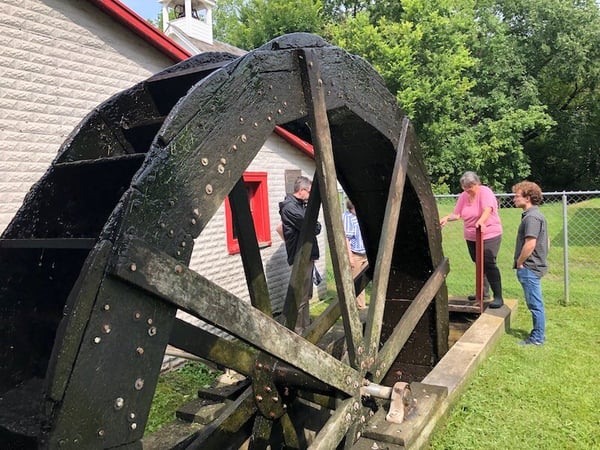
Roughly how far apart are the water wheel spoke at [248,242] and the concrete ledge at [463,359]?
52.0 inches

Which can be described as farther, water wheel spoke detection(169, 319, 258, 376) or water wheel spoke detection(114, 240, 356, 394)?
water wheel spoke detection(169, 319, 258, 376)

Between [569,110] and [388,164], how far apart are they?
33.2m

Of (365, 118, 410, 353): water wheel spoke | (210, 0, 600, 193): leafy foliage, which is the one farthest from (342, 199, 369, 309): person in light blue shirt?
(210, 0, 600, 193): leafy foliage

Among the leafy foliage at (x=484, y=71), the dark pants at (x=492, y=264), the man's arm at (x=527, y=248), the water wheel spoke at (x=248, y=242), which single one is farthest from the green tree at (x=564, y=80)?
the water wheel spoke at (x=248, y=242)

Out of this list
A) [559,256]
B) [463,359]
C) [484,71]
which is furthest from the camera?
[484,71]

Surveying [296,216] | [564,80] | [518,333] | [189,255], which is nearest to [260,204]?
[296,216]

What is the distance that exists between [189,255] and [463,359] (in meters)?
3.32

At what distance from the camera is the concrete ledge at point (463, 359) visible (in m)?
3.80

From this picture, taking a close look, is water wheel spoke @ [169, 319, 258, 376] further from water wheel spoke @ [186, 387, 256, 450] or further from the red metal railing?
the red metal railing

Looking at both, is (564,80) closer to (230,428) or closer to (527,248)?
(527,248)

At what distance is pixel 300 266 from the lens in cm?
381

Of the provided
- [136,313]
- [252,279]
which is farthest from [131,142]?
[136,313]

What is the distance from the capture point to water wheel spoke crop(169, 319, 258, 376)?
2580 millimetres

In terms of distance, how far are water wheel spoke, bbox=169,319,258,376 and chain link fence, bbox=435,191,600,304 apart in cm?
529
